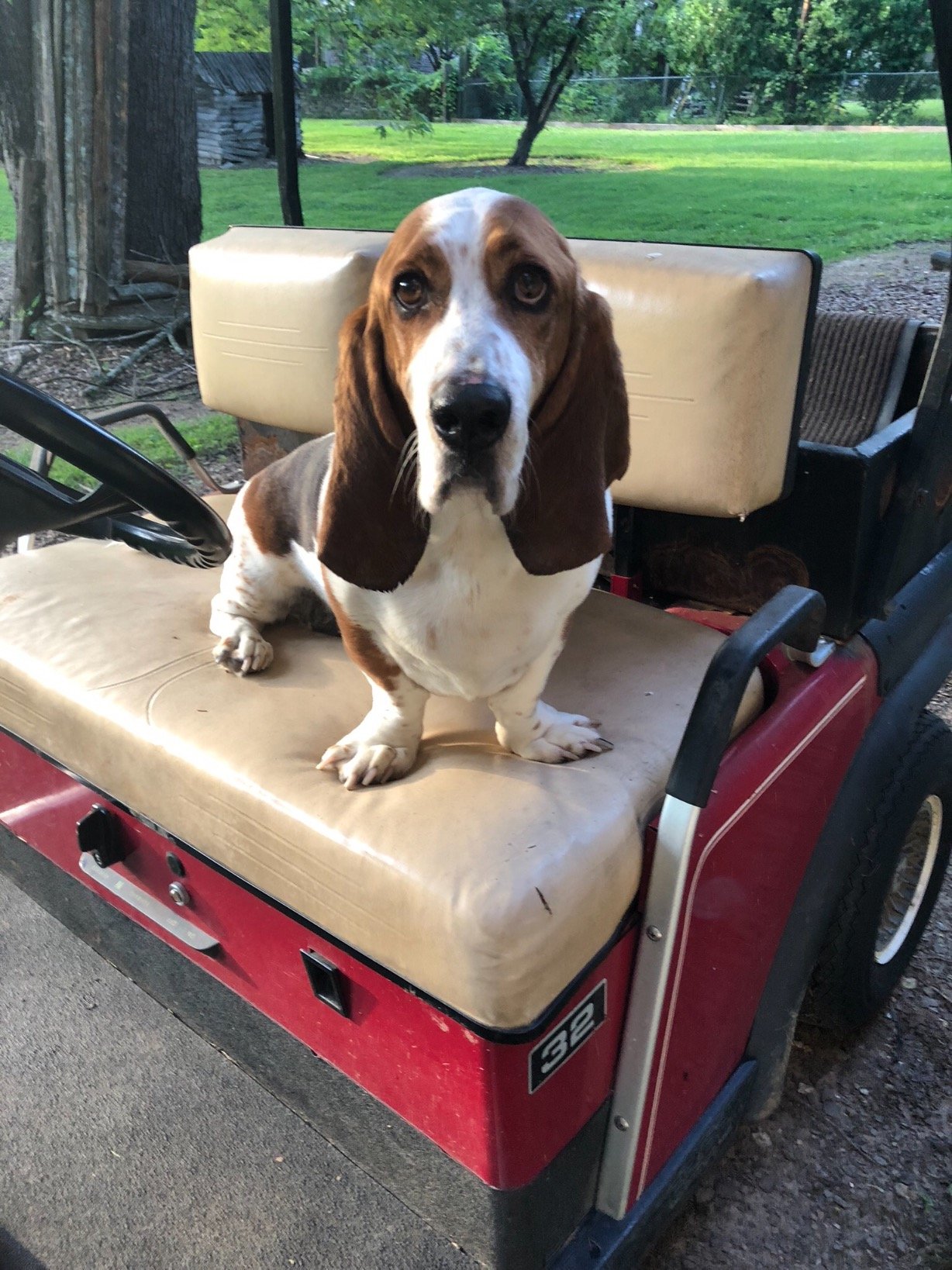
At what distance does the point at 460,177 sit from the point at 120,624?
4.69 feet

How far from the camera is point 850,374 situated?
2016 millimetres

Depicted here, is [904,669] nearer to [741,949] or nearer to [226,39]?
[741,949]

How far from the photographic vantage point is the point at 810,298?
1.34 m

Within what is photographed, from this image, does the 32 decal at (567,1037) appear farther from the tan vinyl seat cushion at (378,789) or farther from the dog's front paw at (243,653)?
the dog's front paw at (243,653)

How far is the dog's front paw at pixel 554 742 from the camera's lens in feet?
3.97

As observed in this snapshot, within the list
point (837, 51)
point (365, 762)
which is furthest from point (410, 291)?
point (837, 51)

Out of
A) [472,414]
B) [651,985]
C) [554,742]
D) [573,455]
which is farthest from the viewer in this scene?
[554,742]

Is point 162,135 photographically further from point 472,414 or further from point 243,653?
point 472,414

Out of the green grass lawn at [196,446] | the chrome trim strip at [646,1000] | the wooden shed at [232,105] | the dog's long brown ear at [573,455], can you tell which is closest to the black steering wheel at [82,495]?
the dog's long brown ear at [573,455]

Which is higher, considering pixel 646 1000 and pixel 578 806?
pixel 578 806

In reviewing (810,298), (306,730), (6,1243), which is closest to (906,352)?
(810,298)

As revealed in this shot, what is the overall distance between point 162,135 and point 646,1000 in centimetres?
418

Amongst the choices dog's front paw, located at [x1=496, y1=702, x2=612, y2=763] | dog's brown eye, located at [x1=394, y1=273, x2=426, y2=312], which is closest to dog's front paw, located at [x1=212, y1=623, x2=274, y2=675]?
dog's front paw, located at [x1=496, y1=702, x2=612, y2=763]

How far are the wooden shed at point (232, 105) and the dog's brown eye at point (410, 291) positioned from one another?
10.2 ft
